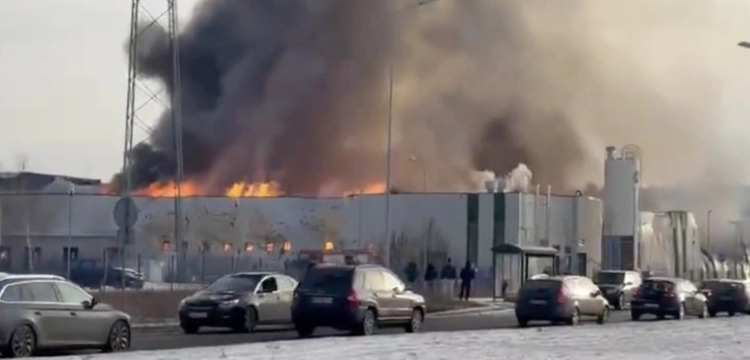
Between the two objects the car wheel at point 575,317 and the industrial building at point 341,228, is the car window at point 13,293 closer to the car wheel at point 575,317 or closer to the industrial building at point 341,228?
the car wheel at point 575,317

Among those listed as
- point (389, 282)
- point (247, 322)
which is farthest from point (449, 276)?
point (247, 322)

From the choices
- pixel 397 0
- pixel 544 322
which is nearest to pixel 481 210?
pixel 397 0

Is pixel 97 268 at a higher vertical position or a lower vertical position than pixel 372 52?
lower

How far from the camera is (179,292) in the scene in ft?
174

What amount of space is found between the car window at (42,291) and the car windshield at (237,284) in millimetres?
9557

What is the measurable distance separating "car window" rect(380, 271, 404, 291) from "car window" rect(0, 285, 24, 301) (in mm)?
10851

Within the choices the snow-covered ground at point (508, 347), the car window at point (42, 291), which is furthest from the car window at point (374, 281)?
the car window at point (42, 291)

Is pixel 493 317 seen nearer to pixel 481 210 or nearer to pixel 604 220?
pixel 481 210

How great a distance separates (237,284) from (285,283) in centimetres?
156

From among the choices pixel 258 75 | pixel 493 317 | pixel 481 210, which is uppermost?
pixel 258 75

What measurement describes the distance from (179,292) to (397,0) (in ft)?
112

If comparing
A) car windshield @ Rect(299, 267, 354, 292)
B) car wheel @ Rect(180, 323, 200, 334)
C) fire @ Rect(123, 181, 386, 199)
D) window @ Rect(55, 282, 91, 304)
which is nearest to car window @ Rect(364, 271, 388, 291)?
car windshield @ Rect(299, 267, 354, 292)

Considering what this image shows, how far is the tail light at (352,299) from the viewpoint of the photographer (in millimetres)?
32156

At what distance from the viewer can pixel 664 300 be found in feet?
155
